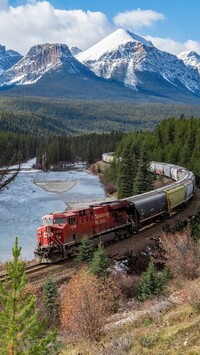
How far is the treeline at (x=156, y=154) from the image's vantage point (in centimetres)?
7588

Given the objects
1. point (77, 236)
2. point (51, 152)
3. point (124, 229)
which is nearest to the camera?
point (77, 236)

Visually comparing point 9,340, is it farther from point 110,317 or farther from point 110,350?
point 110,317

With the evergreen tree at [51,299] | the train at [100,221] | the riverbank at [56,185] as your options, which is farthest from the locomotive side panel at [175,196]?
the riverbank at [56,185]

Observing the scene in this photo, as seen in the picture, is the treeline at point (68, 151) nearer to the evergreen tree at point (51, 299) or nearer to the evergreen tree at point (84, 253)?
the evergreen tree at point (84, 253)

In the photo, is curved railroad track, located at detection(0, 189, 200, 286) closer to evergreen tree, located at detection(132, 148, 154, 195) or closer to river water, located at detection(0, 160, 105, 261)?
river water, located at detection(0, 160, 105, 261)

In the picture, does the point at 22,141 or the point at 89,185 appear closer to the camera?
the point at 89,185

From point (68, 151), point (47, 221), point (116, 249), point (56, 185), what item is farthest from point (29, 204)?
point (68, 151)

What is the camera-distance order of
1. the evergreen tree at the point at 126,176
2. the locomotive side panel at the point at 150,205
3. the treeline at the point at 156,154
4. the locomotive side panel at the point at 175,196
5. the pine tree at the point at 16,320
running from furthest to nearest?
1. the evergreen tree at the point at 126,176
2. the treeline at the point at 156,154
3. the locomotive side panel at the point at 175,196
4. the locomotive side panel at the point at 150,205
5. the pine tree at the point at 16,320

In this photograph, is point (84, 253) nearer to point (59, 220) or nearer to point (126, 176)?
point (59, 220)

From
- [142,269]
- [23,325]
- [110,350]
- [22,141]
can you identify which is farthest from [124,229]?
[22,141]

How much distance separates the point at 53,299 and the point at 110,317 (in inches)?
236

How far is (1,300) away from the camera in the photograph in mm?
14102

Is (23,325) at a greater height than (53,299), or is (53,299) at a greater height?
(23,325)

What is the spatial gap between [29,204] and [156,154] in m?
41.9
